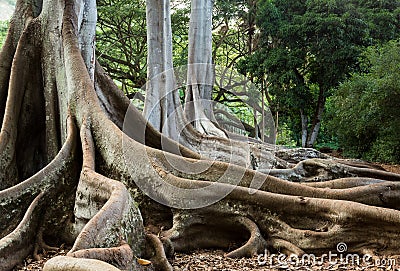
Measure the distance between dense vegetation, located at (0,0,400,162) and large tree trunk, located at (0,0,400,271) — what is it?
10.3 metres

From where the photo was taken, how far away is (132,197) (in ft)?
13.9

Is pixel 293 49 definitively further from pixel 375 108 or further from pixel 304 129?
pixel 375 108

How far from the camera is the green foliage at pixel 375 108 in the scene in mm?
11539

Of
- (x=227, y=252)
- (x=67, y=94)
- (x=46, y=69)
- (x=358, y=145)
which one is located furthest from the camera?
(x=358, y=145)

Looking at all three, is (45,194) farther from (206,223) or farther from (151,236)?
(206,223)

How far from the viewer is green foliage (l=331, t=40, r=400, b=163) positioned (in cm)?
1154

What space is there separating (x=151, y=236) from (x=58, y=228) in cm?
117

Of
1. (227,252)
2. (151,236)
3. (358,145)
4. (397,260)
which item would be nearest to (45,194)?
(151,236)

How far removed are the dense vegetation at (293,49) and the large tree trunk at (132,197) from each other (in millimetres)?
10270

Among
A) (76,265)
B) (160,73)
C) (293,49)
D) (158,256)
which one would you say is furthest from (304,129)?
(76,265)

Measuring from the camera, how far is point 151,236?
3473 mm

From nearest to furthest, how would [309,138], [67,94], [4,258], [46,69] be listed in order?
[4,258] < [67,94] < [46,69] < [309,138]

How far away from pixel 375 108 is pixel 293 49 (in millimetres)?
6701

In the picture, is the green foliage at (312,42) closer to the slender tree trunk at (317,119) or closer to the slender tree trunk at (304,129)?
the slender tree trunk at (317,119)
